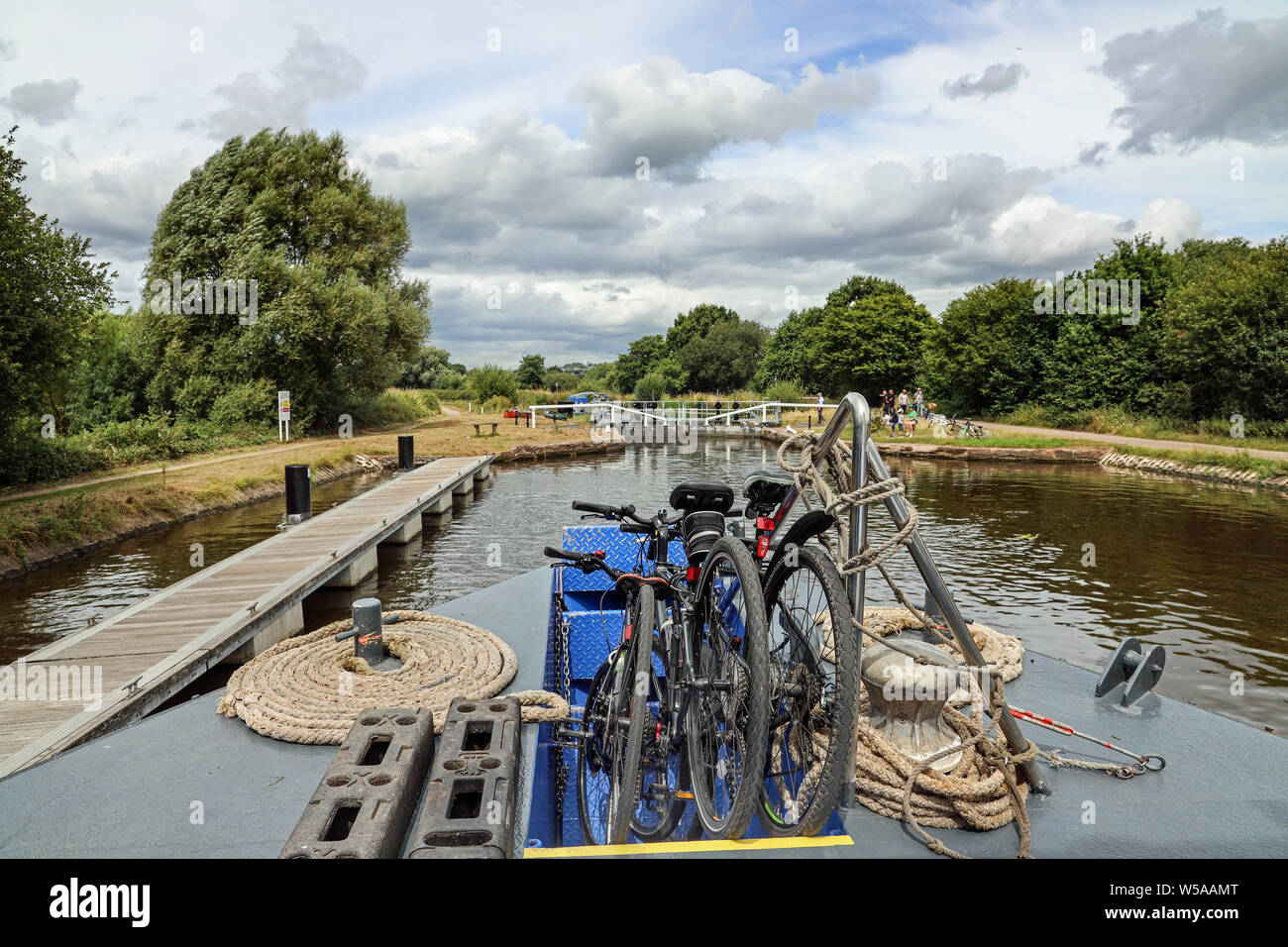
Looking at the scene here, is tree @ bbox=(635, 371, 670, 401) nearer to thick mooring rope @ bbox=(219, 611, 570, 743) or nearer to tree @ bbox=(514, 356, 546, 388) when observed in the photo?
tree @ bbox=(514, 356, 546, 388)

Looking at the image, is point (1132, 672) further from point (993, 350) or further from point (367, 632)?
point (993, 350)

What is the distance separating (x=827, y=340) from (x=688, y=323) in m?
36.2

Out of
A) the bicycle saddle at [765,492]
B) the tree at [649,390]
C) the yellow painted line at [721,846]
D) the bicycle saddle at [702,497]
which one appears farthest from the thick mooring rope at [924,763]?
the tree at [649,390]

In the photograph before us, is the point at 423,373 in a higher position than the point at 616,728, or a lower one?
higher

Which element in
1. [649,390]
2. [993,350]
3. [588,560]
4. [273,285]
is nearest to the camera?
[588,560]

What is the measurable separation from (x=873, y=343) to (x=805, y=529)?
48.1m

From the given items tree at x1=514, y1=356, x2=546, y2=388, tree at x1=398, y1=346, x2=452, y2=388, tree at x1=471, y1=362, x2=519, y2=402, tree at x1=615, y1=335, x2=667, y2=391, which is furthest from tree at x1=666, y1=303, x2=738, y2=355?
tree at x1=471, y1=362, x2=519, y2=402

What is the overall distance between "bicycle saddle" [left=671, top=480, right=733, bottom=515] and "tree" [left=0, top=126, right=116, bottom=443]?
40.7ft

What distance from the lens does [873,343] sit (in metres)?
47.9

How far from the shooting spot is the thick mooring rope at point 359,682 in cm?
373

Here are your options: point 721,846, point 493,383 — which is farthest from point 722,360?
point 721,846

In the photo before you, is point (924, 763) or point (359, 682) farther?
point (359, 682)

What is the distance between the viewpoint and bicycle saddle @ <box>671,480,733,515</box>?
308cm

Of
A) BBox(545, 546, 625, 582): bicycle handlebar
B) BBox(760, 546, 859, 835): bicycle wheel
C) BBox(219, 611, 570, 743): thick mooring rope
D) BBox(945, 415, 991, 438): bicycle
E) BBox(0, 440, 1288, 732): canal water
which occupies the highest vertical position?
BBox(945, 415, 991, 438): bicycle
